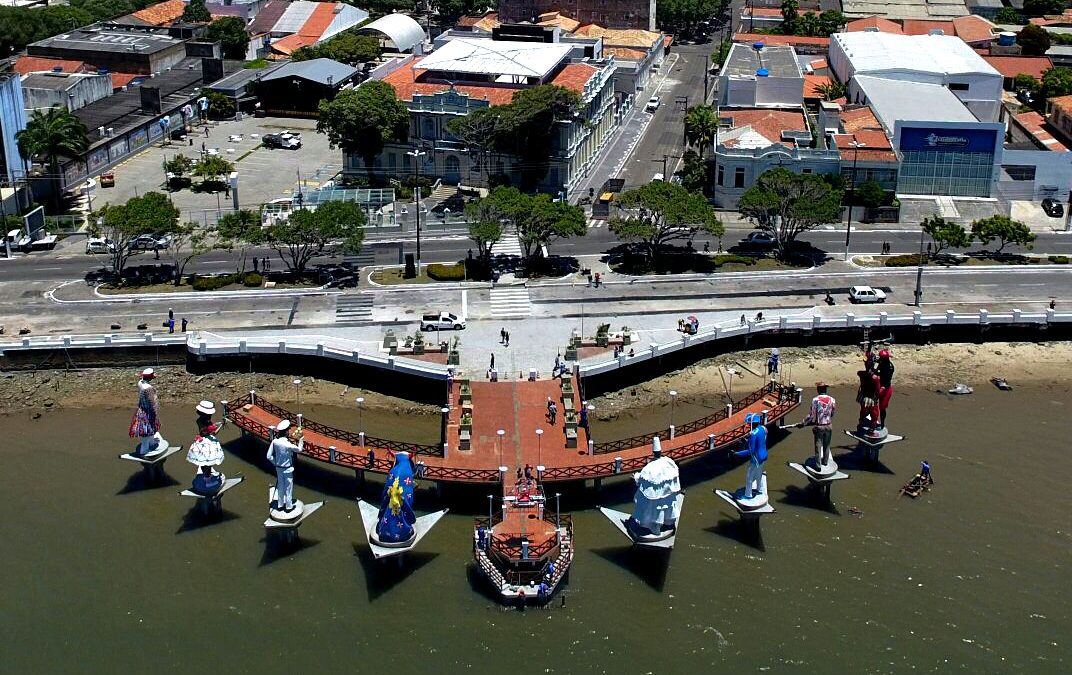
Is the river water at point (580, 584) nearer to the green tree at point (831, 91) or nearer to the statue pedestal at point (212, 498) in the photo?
the statue pedestal at point (212, 498)

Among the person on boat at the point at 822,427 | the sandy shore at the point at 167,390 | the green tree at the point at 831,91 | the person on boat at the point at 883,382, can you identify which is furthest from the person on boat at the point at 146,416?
the green tree at the point at 831,91

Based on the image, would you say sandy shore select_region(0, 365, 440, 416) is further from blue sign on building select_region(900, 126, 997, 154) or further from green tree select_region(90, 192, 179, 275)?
blue sign on building select_region(900, 126, 997, 154)

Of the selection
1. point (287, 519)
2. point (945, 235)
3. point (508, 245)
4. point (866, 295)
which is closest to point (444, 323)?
point (508, 245)

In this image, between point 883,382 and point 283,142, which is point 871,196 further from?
point 283,142

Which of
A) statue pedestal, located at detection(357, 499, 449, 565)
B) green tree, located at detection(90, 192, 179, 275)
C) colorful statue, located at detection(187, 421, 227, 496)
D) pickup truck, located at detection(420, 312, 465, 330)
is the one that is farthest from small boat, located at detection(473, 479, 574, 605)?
green tree, located at detection(90, 192, 179, 275)

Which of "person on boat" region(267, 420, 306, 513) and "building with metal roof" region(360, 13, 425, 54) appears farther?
"building with metal roof" region(360, 13, 425, 54)

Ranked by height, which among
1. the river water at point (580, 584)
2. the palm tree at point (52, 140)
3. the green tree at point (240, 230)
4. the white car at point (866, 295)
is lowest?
the river water at point (580, 584)
